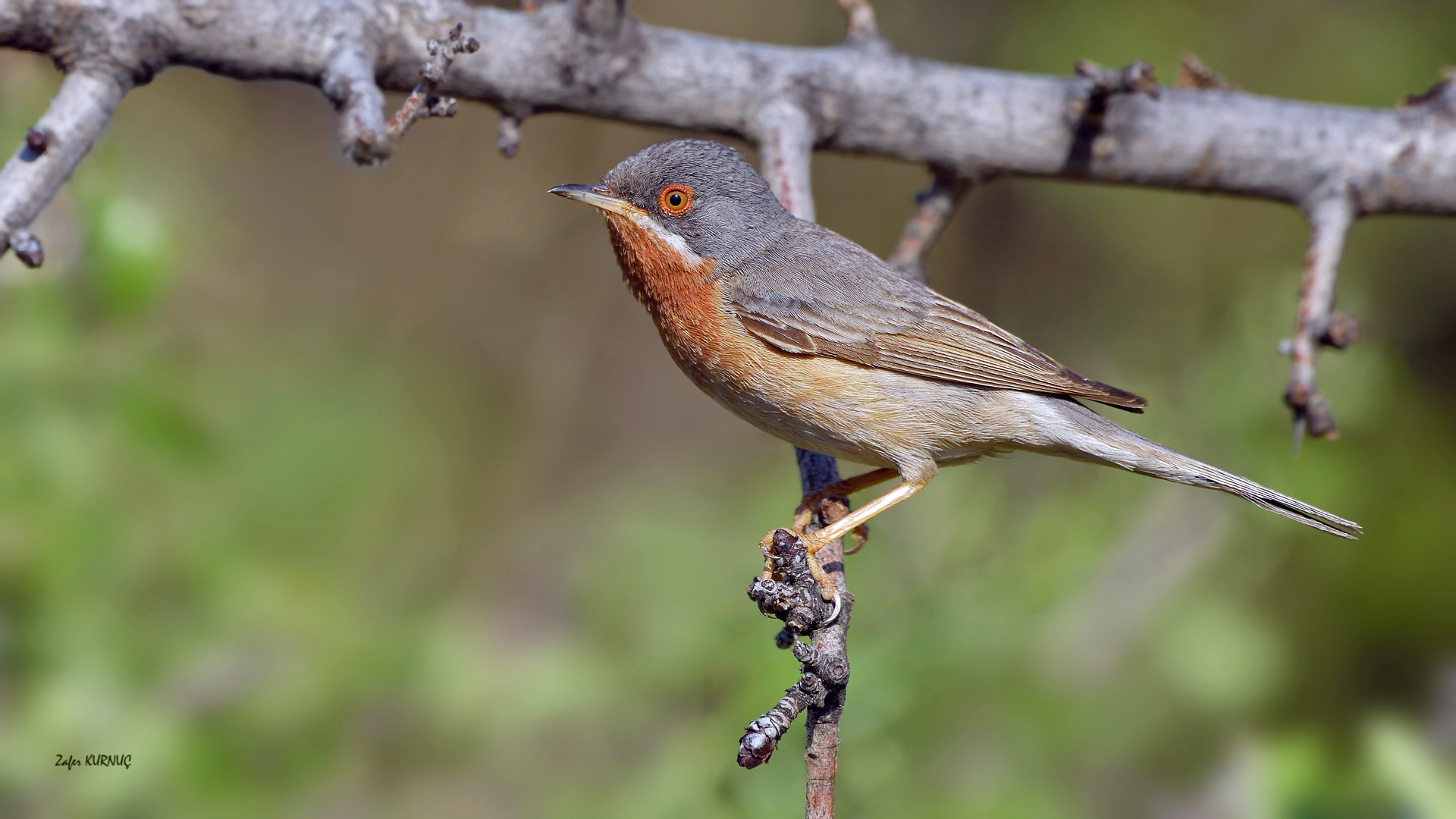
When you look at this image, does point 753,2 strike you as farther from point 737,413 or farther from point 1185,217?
point 737,413

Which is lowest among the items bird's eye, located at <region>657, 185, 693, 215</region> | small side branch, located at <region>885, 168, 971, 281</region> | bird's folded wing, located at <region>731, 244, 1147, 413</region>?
bird's folded wing, located at <region>731, 244, 1147, 413</region>

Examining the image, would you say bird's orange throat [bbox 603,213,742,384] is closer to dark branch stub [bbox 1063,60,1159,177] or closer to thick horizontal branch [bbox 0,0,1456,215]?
thick horizontal branch [bbox 0,0,1456,215]

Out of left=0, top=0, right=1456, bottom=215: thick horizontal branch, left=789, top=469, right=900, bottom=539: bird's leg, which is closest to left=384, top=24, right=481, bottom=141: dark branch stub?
left=0, top=0, right=1456, bottom=215: thick horizontal branch

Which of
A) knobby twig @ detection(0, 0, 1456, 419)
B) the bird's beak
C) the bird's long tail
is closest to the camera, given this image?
knobby twig @ detection(0, 0, 1456, 419)

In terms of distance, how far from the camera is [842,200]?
295 inches

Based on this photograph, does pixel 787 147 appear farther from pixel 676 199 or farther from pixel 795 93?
pixel 676 199

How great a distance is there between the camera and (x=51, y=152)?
273cm

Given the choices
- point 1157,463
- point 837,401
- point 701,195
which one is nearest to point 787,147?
point 701,195

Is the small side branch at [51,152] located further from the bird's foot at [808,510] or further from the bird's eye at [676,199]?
the bird's foot at [808,510]

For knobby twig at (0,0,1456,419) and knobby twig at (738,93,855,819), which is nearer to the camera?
knobby twig at (738,93,855,819)

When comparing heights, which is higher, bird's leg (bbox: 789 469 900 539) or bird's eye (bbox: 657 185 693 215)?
bird's eye (bbox: 657 185 693 215)

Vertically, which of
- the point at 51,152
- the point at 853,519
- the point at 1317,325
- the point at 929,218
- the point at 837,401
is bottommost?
the point at 51,152

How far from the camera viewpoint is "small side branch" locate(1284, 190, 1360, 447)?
3449mm

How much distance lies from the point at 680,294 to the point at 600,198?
45 cm
